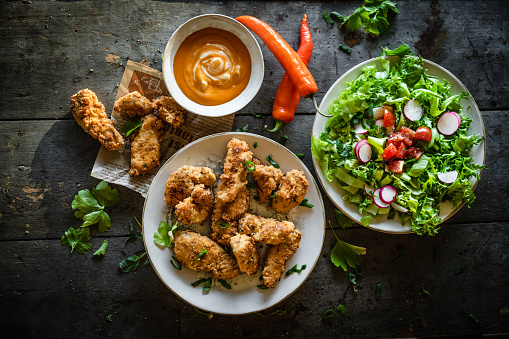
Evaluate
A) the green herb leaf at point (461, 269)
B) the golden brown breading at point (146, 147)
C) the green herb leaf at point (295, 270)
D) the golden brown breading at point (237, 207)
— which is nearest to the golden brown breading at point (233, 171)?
the golden brown breading at point (237, 207)

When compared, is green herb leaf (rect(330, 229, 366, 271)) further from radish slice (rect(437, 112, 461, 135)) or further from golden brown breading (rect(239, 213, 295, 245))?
radish slice (rect(437, 112, 461, 135))

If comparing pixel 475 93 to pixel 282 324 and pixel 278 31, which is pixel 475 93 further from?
pixel 282 324

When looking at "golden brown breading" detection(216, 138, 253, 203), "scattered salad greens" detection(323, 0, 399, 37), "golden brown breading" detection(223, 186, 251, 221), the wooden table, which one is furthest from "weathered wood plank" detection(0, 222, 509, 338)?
"scattered salad greens" detection(323, 0, 399, 37)

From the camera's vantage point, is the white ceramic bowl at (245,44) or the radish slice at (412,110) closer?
the white ceramic bowl at (245,44)

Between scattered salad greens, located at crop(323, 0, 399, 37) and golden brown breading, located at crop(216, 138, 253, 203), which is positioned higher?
scattered salad greens, located at crop(323, 0, 399, 37)

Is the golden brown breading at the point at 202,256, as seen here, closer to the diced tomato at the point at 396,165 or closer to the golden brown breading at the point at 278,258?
the golden brown breading at the point at 278,258

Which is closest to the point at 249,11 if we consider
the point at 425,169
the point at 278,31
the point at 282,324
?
the point at 278,31
